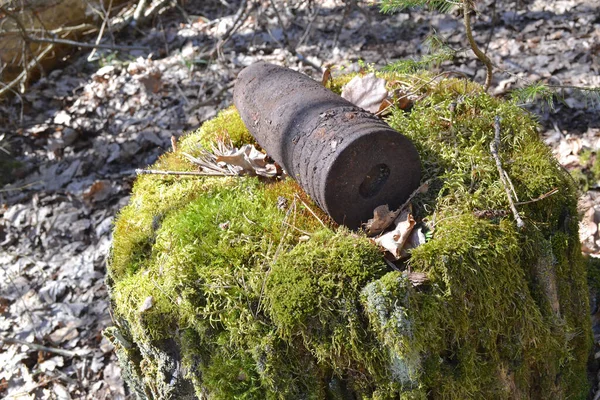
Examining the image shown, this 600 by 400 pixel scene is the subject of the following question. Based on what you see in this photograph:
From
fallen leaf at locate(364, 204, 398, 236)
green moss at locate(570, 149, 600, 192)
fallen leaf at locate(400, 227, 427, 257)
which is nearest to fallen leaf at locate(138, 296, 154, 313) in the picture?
fallen leaf at locate(364, 204, 398, 236)

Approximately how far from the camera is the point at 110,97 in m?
7.84

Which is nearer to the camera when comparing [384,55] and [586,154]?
[586,154]

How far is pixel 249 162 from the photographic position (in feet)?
11.5

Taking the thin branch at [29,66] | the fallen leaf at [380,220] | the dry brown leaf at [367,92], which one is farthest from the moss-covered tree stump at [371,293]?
the thin branch at [29,66]

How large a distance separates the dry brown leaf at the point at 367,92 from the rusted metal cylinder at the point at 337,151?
1.57 feet

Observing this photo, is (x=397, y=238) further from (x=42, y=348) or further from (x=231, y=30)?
(x=231, y=30)

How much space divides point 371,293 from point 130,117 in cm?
587

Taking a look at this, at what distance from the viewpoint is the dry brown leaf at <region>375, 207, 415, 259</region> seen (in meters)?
2.65

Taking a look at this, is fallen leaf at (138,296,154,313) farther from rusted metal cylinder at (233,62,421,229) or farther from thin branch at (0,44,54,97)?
thin branch at (0,44,54,97)

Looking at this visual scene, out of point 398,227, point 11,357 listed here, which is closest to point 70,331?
point 11,357

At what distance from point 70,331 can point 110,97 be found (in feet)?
13.4

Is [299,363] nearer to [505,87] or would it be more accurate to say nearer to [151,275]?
[151,275]

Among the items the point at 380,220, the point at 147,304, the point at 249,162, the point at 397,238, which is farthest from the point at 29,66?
the point at 397,238

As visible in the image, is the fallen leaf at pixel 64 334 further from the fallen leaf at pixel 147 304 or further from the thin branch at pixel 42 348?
the fallen leaf at pixel 147 304
